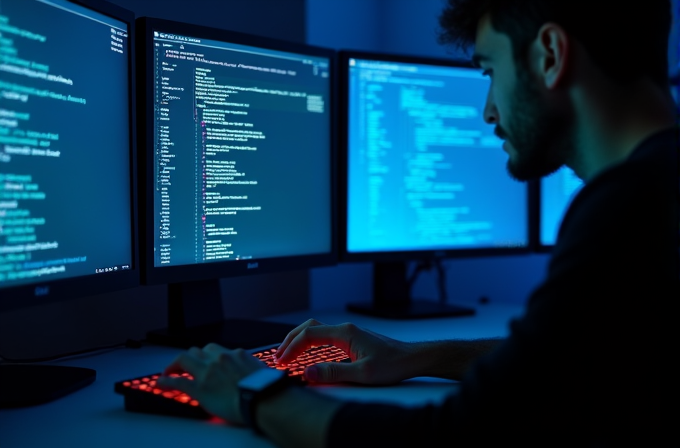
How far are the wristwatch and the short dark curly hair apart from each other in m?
0.45

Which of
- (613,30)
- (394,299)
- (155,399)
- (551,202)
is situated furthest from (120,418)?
(551,202)

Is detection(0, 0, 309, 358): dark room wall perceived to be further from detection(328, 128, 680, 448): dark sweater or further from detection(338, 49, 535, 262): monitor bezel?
Answer: detection(328, 128, 680, 448): dark sweater

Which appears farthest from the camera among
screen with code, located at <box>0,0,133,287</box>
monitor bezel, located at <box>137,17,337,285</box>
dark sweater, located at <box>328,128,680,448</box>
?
monitor bezel, located at <box>137,17,337,285</box>

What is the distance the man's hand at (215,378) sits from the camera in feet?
2.73

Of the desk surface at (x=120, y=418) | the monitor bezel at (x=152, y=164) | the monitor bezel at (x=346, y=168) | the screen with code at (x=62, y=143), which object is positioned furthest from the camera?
the monitor bezel at (x=346, y=168)

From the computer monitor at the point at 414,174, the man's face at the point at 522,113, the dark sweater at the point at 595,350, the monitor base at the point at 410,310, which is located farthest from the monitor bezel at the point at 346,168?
the dark sweater at the point at 595,350

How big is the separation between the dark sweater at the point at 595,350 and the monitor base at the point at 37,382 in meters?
0.48

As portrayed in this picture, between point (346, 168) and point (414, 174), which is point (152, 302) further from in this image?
point (414, 174)

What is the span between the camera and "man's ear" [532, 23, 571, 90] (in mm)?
814

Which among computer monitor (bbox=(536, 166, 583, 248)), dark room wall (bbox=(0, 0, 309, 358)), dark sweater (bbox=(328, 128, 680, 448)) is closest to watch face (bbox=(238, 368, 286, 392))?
dark sweater (bbox=(328, 128, 680, 448))

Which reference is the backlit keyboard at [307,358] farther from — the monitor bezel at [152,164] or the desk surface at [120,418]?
the monitor bezel at [152,164]

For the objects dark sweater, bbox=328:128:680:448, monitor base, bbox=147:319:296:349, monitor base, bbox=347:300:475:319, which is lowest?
monitor base, bbox=347:300:475:319

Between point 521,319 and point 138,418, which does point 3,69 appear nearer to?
point 138,418

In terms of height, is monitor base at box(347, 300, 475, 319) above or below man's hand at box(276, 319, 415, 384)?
below
